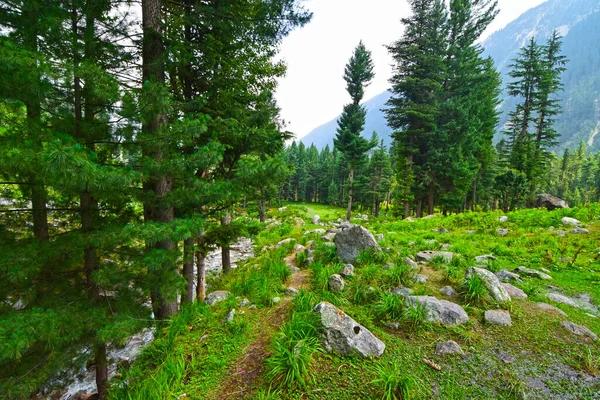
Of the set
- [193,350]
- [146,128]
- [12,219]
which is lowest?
[193,350]

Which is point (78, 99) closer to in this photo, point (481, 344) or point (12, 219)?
point (12, 219)

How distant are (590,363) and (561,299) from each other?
211 centimetres

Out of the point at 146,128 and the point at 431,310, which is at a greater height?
the point at 146,128

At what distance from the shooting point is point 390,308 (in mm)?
3682

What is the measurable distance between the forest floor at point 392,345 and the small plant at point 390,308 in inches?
0.6

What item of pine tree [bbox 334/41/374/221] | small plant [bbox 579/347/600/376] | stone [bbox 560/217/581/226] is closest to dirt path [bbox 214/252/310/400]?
small plant [bbox 579/347/600/376]

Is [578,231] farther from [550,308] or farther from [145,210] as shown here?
[145,210]

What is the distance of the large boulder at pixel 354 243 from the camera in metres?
6.08

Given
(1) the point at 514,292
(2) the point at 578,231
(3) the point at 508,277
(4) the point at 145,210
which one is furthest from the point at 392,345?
(2) the point at 578,231

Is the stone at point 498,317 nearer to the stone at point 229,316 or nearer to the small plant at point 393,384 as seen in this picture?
the small plant at point 393,384

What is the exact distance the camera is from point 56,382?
5609 mm

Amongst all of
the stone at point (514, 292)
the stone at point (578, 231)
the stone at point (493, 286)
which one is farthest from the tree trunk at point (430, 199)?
the stone at point (493, 286)

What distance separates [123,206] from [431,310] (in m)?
5.56

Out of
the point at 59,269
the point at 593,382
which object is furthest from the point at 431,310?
the point at 59,269
